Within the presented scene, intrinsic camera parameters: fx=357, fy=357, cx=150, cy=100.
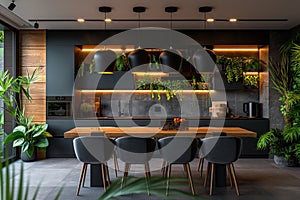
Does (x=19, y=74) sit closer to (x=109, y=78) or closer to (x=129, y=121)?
(x=109, y=78)

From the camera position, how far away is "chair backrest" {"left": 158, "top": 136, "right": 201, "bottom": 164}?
4656 millimetres

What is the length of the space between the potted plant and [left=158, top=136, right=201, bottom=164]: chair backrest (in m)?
3.51

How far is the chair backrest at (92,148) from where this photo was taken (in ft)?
15.5

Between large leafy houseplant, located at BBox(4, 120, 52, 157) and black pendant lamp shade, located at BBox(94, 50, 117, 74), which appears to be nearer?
black pendant lamp shade, located at BBox(94, 50, 117, 74)

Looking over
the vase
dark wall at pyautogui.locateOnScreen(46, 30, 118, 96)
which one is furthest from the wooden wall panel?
the vase

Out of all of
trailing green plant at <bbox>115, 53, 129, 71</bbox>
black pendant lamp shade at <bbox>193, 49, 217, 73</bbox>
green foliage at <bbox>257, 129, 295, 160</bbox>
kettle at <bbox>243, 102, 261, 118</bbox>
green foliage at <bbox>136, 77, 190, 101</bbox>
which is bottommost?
green foliage at <bbox>257, 129, 295, 160</bbox>

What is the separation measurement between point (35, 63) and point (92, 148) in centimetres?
402

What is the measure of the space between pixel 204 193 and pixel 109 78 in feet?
13.4

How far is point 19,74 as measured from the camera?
315 inches

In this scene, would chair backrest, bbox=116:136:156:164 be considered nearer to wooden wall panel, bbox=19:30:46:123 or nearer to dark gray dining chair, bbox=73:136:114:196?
dark gray dining chair, bbox=73:136:114:196

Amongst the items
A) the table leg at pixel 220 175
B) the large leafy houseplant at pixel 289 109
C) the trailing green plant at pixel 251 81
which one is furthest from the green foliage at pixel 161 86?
the table leg at pixel 220 175

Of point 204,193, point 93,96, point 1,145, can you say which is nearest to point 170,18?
point 93,96

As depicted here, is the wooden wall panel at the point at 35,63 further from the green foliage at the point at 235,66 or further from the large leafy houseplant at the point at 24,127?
the green foliage at the point at 235,66

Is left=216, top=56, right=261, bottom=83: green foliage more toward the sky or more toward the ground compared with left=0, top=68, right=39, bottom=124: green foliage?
more toward the sky
